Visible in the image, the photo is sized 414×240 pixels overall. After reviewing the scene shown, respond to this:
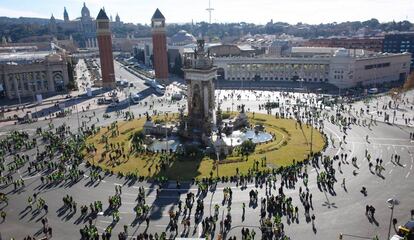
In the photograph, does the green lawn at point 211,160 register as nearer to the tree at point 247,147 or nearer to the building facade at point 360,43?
the tree at point 247,147

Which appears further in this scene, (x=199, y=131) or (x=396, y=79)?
(x=396, y=79)

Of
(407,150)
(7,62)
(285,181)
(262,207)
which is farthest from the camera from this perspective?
(7,62)

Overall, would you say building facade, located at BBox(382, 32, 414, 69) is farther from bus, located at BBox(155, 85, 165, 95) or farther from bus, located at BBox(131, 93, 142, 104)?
bus, located at BBox(131, 93, 142, 104)

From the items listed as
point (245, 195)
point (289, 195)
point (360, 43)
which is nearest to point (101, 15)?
point (245, 195)

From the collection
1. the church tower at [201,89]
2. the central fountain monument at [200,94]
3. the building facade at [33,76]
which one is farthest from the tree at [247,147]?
the building facade at [33,76]

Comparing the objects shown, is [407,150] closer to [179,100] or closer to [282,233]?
[282,233]

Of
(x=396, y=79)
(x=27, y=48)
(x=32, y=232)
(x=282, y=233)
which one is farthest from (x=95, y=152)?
(x=27, y=48)
